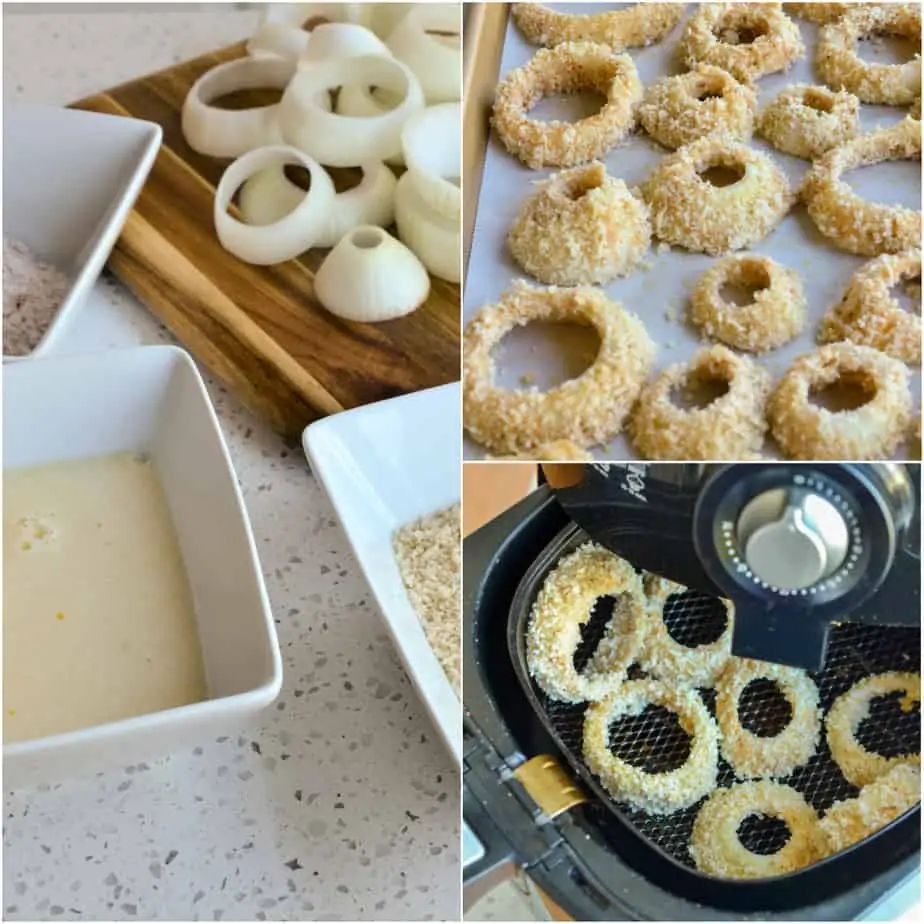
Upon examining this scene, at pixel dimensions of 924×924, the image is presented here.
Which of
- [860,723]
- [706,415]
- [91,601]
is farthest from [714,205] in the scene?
[91,601]

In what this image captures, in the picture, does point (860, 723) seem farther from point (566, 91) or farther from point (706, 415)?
point (566, 91)

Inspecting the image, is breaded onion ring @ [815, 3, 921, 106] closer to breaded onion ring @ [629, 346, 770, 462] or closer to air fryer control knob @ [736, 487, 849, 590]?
breaded onion ring @ [629, 346, 770, 462]

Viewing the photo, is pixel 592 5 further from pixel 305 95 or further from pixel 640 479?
pixel 640 479

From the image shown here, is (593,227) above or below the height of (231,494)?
above

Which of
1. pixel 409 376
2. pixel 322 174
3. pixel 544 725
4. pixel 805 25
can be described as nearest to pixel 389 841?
pixel 544 725

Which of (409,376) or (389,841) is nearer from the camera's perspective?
(389,841)

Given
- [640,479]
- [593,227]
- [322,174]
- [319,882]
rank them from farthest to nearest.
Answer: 1. [322,174]
2. [593,227]
3. [319,882]
4. [640,479]

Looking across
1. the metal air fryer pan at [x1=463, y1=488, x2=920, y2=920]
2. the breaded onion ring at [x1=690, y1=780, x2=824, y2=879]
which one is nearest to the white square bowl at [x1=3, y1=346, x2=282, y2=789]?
the metal air fryer pan at [x1=463, y1=488, x2=920, y2=920]

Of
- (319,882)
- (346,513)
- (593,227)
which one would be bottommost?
(319,882)

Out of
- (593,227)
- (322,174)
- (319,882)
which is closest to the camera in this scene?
(319,882)
